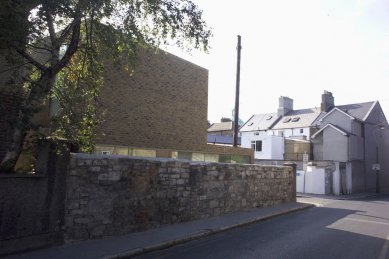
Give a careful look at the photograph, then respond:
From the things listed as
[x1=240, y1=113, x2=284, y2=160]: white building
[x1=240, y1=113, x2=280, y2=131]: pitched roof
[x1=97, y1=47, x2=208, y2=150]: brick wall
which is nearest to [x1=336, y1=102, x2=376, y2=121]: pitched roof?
[x1=240, y1=113, x2=284, y2=160]: white building

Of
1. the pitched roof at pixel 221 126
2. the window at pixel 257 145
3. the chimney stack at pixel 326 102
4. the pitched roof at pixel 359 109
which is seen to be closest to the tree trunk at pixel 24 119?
the window at pixel 257 145

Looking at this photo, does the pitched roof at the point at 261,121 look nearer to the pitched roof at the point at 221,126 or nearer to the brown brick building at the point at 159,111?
the pitched roof at the point at 221,126

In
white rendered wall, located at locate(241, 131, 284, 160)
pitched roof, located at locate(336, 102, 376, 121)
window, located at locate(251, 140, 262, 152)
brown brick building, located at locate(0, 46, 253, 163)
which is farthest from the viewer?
window, located at locate(251, 140, 262, 152)

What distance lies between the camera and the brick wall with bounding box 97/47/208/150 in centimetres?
2044

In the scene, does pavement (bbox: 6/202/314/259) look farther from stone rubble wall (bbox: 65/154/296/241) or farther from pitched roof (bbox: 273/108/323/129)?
pitched roof (bbox: 273/108/323/129)

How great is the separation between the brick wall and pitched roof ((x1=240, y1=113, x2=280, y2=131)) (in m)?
33.9

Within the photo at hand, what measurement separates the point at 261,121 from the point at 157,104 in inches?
1606

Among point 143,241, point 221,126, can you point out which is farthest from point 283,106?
point 143,241

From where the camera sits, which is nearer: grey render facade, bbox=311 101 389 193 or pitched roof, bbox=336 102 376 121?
grey render facade, bbox=311 101 389 193

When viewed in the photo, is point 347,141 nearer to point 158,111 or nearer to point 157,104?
point 158,111

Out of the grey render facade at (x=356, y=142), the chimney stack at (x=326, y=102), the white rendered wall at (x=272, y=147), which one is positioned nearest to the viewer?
the grey render facade at (x=356, y=142)

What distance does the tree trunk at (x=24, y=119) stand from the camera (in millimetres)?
8594

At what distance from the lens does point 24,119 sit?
859 cm

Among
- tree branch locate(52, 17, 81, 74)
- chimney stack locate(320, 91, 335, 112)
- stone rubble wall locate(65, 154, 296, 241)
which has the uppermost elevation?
chimney stack locate(320, 91, 335, 112)
